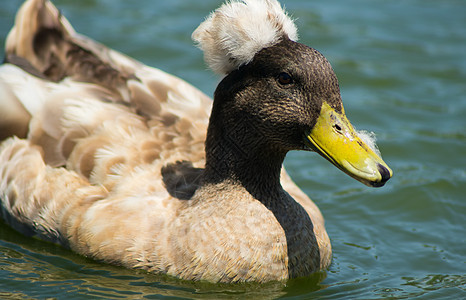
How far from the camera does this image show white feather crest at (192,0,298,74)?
5605mm

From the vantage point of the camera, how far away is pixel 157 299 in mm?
6035

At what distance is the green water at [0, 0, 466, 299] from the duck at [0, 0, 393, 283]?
0.24 m

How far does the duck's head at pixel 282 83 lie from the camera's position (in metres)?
5.57

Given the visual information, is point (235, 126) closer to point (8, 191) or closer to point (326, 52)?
point (8, 191)

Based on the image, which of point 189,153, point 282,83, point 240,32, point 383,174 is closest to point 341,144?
point 383,174

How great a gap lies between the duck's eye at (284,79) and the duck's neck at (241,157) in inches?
20.9

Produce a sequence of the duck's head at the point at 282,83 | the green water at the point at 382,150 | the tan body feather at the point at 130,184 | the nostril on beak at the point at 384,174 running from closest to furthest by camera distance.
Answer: the nostril on beak at the point at 384,174, the duck's head at the point at 282,83, the tan body feather at the point at 130,184, the green water at the point at 382,150

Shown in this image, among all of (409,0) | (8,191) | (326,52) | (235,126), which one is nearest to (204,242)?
(235,126)

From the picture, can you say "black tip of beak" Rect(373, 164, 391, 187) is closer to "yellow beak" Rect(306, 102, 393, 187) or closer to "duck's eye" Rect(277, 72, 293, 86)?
"yellow beak" Rect(306, 102, 393, 187)

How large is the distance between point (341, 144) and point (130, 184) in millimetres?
2132

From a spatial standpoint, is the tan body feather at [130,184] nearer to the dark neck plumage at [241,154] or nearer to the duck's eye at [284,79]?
the dark neck plumage at [241,154]

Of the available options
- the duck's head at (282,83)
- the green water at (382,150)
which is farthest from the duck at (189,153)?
the green water at (382,150)

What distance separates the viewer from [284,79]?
18.7ft

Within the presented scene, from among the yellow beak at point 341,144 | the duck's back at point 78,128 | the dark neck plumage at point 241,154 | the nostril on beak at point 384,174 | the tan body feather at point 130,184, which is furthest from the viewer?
the duck's back at point 78,128
